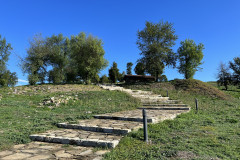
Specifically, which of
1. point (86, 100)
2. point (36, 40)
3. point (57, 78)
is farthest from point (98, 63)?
point (86, 100)

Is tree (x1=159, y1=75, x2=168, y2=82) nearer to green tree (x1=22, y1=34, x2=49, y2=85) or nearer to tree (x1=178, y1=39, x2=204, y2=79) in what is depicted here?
tree (x1=178, y1=39, x2=204, y2=79)

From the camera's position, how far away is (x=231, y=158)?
3.62m

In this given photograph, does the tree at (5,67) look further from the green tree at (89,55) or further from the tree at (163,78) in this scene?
the tree at (163,78)

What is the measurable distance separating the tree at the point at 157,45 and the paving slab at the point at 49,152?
25.2 metres

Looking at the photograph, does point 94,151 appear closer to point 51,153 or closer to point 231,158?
point 51,153

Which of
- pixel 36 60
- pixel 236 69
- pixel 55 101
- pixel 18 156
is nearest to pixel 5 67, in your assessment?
pixel 36 60

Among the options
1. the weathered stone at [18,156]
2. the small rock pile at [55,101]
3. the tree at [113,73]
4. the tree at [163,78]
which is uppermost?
the tree at [113,73]

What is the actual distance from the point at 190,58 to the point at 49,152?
33237 mm

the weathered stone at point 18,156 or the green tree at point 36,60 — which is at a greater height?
the green tree at point 36,60

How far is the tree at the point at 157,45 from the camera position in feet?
92.7

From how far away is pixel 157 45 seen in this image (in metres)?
28.0

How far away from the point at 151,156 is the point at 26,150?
3.25 meters

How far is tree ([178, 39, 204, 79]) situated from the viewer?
1275 inches

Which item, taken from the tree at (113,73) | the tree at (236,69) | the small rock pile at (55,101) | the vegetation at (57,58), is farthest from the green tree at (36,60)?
the tree at (236,69)
